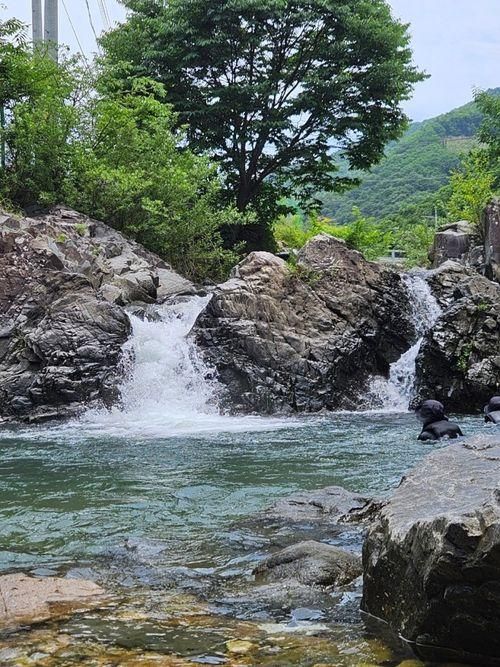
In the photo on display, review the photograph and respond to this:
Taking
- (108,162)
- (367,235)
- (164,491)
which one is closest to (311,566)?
(164,491)

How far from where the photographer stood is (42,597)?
16.2 feet

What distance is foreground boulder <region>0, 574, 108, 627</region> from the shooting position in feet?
15.2

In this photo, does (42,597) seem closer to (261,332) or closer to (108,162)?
(261,332)

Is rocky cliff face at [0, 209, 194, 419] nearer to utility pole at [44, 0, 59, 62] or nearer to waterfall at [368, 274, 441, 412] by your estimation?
waterfall at [368, 274, 441, 412]

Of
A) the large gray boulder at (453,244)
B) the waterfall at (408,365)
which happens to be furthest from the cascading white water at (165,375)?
the large gray boulder at (453,244)

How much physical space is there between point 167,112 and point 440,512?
2347cm

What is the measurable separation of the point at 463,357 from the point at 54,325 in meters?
9.44

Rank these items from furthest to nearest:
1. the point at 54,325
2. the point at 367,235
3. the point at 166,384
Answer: the point at 367,235
the point at 166,384
the point at 54,325

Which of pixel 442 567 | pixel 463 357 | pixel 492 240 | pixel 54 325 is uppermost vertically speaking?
pixel 492 240

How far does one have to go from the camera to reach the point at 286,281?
19.2 m

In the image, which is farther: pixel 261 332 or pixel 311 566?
pixel 261 332

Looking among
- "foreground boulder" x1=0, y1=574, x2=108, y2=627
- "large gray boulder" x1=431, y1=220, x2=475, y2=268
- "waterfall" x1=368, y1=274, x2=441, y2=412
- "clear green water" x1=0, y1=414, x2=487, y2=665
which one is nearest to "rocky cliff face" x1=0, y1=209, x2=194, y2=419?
"clear green water" x1=0, y1=414, x2=487, y2=665

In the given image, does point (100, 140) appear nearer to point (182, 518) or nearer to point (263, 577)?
point (182, 518)

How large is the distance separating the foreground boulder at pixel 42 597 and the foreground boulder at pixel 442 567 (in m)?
1.81
